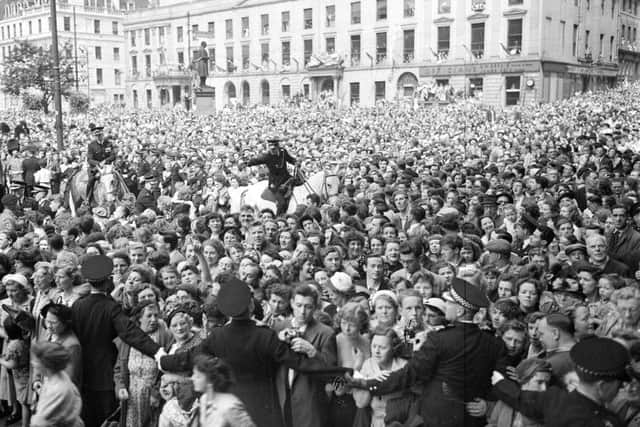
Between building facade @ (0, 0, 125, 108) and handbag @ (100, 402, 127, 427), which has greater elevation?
building facade @ (0, 0, 125, 108)

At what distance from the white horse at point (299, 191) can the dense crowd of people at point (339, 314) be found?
189cm

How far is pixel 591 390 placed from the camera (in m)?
4.07

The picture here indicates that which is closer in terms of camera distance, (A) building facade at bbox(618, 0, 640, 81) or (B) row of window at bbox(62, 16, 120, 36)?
(A) building facade at bbox(618, 0, 640, 81)

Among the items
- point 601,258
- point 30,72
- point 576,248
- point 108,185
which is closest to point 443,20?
point 30,72

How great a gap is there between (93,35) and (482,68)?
188 feet

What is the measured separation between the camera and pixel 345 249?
29.8 ft

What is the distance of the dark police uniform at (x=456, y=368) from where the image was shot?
486 centimetres

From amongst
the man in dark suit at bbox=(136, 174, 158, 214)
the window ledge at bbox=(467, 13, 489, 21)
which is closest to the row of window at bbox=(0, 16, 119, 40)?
the window ledge at bbox=(467, 13, 489, 21)

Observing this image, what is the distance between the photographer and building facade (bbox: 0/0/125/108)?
3484 inches

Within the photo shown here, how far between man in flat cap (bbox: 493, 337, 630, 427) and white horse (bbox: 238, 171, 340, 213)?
410 inches

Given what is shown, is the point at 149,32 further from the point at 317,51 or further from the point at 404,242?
the point at 404,242

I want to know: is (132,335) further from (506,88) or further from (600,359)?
(506,88)

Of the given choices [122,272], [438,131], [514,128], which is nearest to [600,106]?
[514,128]

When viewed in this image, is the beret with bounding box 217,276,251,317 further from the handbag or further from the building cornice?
the building cornice
